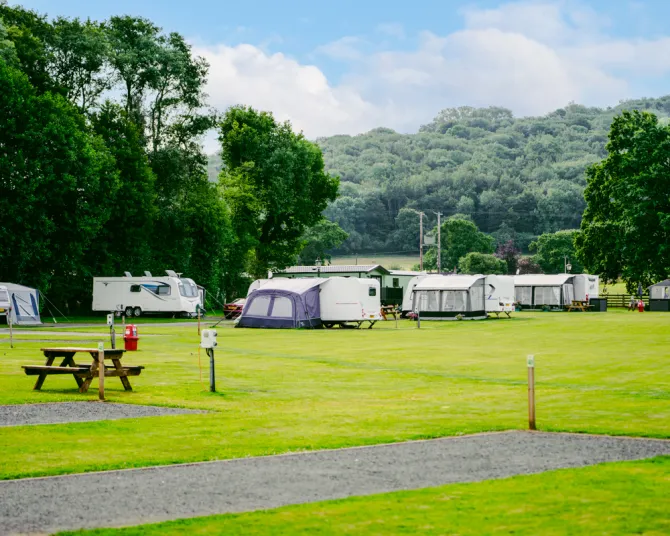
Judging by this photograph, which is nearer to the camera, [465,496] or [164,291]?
[465,496]

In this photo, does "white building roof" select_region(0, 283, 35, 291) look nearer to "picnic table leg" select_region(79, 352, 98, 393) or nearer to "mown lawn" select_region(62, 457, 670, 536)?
"picnic table leg" select_region(79, 352, 98, 393)

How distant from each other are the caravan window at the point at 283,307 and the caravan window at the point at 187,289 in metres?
15.4

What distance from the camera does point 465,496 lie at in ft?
28.1

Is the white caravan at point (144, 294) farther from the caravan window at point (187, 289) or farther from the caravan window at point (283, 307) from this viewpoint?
the caravan window at point (283, 307)

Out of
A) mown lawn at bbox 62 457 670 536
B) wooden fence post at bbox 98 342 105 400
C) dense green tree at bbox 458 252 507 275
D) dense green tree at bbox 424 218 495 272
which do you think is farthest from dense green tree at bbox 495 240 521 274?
mown lawn at bbox 62 457 670 536

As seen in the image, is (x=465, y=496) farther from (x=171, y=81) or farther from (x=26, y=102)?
(x=171, y=81)

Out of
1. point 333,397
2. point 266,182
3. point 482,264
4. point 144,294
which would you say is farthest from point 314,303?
point 482,264

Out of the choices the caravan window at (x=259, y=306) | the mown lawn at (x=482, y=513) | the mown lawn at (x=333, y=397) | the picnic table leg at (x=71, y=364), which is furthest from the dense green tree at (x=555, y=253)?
the mown lawn at (x=482, y=513)

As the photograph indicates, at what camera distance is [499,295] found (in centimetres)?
5966

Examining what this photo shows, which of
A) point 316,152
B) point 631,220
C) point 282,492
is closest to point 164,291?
point 316,152

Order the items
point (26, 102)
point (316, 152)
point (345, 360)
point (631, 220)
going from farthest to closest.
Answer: point (316, 152)
point (631, 220)
point (26, 102)
point (345, 360)

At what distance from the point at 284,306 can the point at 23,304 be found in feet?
43.2

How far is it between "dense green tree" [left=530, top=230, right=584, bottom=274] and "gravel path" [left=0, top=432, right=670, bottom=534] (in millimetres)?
132741

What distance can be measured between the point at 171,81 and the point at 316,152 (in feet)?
57.6
